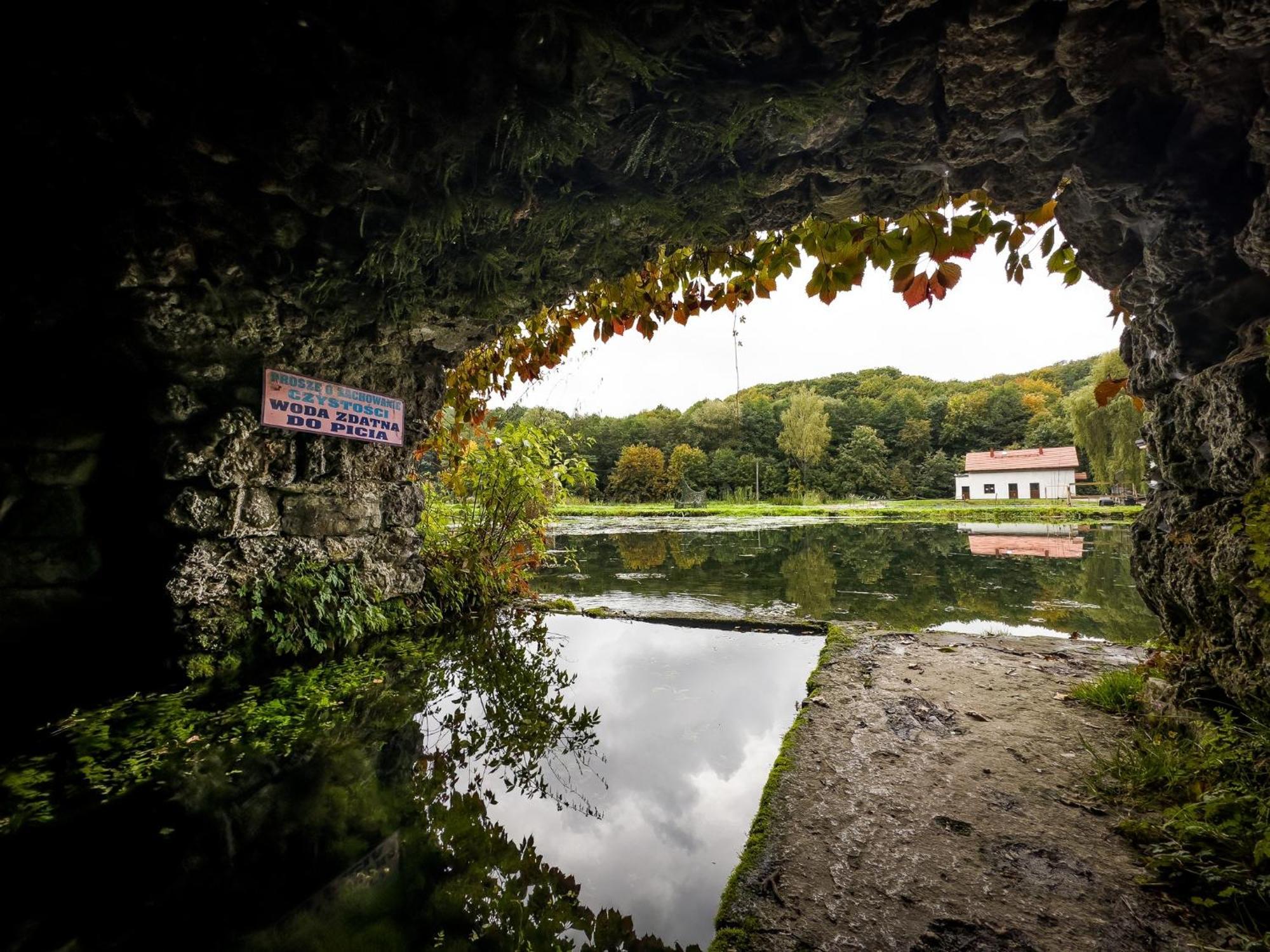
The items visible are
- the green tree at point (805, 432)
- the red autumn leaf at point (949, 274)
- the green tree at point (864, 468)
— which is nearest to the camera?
the red autumn leaf at point (949, 274)

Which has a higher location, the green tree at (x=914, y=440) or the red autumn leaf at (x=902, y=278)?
the green tree at (x=914, y=440)

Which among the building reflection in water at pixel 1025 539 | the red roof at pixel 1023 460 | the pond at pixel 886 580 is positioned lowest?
Result: the building reflection in water at pixel 1025 539

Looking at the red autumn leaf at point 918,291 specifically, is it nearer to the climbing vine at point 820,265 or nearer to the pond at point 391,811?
the climbing vine at point 820,265

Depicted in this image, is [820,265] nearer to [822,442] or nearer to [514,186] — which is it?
[514,186]

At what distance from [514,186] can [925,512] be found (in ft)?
78.9

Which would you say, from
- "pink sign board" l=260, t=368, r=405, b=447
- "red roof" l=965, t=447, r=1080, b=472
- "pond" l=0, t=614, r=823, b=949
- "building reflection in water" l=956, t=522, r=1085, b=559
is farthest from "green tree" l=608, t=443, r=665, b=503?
"pond" l=0, t=614, r=823, b=949

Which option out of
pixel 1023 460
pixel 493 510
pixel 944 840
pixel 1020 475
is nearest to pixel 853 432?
pixel 1023 460

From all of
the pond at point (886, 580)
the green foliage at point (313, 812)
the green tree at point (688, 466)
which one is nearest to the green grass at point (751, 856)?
the green foliage at point (313, 812)

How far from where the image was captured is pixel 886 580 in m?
6.28

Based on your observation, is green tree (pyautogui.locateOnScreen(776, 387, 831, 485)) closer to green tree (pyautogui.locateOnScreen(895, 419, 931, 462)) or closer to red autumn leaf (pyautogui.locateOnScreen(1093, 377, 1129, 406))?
green tree (pyautogui.locateOnScreen(895, 419, 931, 462))

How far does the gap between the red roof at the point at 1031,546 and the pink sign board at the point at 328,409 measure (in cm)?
878

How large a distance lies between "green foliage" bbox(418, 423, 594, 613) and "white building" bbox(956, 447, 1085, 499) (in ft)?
135

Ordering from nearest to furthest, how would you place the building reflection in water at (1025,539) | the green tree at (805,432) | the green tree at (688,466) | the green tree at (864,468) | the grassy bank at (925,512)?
the building reflection in water at (1025,539)
the grassy bank at (925,512)
the green tree at (688,466)
the green tree at (805,432)
the green tree at (864,468)

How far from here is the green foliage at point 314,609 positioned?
3145 millimetres
